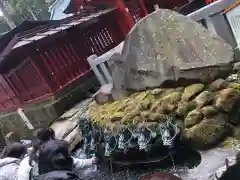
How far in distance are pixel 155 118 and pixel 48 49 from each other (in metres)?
7.61

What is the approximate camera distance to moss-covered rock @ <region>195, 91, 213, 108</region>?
504 centimetres

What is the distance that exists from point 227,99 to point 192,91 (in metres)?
0.62

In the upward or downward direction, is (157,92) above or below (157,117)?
above

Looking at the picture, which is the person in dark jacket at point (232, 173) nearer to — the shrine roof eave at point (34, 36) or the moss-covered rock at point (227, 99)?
the moss-covered rock at point (227, 99)

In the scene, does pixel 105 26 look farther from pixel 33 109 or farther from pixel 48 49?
pixel 33 109

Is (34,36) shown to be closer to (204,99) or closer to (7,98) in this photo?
(7,98)

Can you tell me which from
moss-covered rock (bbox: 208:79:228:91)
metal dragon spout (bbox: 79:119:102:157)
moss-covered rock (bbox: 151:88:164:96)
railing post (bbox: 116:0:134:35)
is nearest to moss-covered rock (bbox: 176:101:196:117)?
moss-covered rock (bbox: 208:79:228:91)

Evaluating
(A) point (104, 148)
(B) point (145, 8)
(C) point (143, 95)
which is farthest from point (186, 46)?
(B) point (145, 8)

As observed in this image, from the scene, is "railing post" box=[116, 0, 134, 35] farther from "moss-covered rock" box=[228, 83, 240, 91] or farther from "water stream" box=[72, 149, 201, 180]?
"moss-covered rock" box=[228, 83, 240, 91]

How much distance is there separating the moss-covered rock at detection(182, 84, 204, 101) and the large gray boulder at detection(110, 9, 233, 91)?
214mm

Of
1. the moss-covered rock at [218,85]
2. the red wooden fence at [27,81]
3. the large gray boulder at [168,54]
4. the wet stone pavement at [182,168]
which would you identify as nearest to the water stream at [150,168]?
the wet stone pavement at [182,168]

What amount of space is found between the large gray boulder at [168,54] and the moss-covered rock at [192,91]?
0.21 metres

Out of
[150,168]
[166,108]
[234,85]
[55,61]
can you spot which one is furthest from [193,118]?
[55,61]

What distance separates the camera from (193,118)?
492 cm
